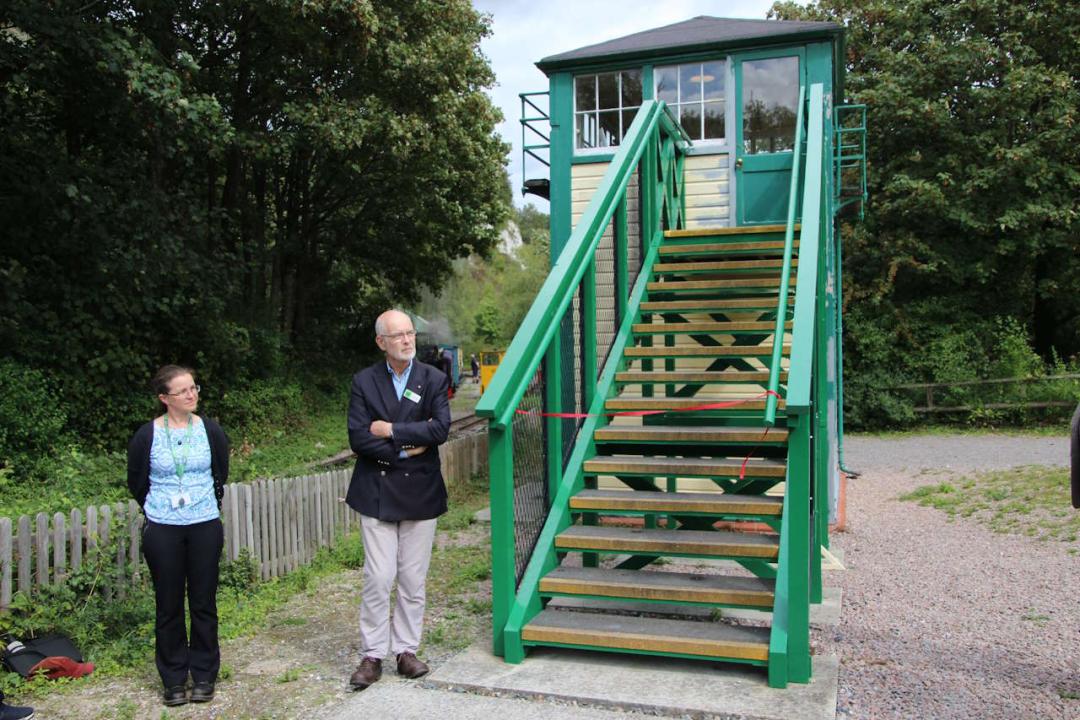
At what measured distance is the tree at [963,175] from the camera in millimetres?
20250

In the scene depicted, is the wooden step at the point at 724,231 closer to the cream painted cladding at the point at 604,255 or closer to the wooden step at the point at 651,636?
the cream painted cladding at the point at 604,255

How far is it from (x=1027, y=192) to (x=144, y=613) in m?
21.2

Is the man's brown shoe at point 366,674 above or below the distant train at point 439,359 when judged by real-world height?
below

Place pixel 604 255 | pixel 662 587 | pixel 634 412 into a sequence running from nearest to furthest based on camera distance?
1. pixel 662 587
2. pixel 634 412
3. pixel 604 255

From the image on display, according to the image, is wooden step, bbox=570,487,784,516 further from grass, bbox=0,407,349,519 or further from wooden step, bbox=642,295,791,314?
grass, bbox=0,407,349,519

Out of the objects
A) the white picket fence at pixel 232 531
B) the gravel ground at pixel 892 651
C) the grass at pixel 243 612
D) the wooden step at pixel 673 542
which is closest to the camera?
the gravel ground at pixel 892 651

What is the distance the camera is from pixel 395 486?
4461 mm

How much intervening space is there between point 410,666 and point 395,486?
3.01 feet

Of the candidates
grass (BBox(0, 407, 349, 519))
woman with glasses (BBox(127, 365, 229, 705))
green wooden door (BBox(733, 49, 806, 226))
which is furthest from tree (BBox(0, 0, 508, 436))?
woman with glasses (BBox(127, 365, 229, 705))

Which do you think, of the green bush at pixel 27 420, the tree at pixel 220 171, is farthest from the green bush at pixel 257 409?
the green bush at pixel 27 420

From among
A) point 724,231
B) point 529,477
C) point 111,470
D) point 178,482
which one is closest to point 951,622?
point 529,477

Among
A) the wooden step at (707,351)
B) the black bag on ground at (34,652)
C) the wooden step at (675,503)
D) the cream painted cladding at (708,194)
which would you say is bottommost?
the black bag on ground at (34,652)

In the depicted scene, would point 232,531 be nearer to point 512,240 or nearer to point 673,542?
point 673,542

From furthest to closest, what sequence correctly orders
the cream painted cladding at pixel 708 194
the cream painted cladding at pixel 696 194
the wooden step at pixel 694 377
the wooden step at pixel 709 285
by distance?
the cream painted cladding at pixel 708 194 → the cream painted cladding at pixel 696 194 → the wooden step at pixel 709 285 → the wooden step at pixel 694 377
